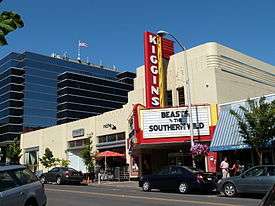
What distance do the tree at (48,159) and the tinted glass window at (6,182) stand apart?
134ft

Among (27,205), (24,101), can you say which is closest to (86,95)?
(24,101)

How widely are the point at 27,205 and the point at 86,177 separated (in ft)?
110

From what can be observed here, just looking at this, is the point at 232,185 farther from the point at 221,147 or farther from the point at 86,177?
the point at 86,177

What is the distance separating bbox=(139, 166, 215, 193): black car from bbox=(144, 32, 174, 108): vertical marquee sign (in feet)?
35.5

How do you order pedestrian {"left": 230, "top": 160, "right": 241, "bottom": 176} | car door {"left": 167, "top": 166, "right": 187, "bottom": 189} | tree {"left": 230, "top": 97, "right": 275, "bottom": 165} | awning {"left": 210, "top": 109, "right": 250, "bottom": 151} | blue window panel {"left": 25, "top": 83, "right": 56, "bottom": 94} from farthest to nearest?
blue window panel {"left": 25, "top": 83, "right": 56, "bottom": 94} → awning {"left": 210, "top": 109, "right": 250, "bottom": 151} → pedestrian {"left": 230, "top": 160, "right": 241, "bottom": 176} → tree {"left": 230, "top": 97, "right": 275, "bottom": 165} → car door {"left": 167, "top": 166, "right": 187, "bottom": 189}

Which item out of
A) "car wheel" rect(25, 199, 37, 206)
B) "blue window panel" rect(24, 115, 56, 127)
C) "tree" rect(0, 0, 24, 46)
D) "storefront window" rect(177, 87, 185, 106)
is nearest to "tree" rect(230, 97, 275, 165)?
"storefront window" rect(177, 87, 185, 106)

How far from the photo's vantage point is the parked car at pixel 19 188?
10297 mm

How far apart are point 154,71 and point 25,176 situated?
26067 mm

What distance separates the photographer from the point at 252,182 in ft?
68.9

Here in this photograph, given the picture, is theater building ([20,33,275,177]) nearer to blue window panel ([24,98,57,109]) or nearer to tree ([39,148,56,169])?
tree ([39,148,56,169])

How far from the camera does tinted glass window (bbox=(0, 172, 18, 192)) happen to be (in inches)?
406

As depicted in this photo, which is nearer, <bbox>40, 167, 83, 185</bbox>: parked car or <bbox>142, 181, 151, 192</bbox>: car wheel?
<bbox>142, 181, 151, 192</bbox>: car wheel

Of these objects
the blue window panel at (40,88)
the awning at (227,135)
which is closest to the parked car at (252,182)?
the awning at (227,135)

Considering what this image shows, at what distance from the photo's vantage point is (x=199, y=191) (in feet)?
83.9
